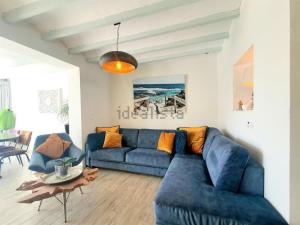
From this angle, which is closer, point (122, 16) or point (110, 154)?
point (122, 16)

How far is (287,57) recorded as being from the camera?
117cm

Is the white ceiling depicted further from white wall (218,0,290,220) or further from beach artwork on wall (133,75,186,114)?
beach artwork on wall (133,75,186,114)

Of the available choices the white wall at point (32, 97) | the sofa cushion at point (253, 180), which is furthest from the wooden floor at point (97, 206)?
the white wall at point (32, 97)

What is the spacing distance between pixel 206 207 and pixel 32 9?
283cm

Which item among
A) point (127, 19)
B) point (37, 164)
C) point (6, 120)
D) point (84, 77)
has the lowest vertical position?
point (37, 164)

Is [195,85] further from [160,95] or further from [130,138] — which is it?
[130,138]

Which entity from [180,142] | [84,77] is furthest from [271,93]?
[84,77]

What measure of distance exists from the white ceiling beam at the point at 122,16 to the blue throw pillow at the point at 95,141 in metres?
2.02

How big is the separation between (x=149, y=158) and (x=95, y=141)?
4.35 feet

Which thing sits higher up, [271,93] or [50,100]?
[50,100]

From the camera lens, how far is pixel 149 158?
126 inches
